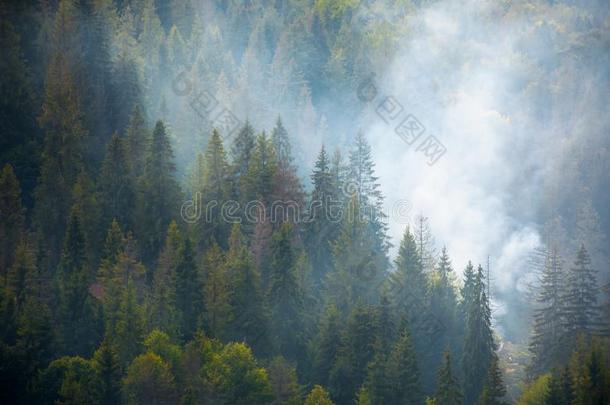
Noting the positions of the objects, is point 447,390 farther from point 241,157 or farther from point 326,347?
point 241,157

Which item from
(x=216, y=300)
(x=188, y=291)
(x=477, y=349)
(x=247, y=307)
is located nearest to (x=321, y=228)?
(x=247, y=307)

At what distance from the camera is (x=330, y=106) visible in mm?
122688

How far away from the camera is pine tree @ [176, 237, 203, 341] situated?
201ft

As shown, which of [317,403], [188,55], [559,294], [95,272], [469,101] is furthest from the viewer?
[469,101]

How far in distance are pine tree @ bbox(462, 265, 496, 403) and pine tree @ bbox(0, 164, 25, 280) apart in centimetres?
3180

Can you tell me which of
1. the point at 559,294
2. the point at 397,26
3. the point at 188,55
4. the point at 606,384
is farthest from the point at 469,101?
the point at 606,384

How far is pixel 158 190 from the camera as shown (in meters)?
71.1

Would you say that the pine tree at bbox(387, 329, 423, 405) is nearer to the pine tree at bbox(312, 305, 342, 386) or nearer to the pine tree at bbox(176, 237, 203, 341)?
the pine tree at bbox(312, 305, 342, 386)

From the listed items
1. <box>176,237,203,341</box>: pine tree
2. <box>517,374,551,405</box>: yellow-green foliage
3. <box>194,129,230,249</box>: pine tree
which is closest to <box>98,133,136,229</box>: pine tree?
<box>194,129,230,249</box>: pine tree

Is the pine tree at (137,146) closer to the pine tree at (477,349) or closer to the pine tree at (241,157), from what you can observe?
the pine tree at (241,157)

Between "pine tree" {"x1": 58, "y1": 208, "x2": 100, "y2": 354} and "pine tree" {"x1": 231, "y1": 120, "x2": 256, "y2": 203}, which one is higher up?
"pine tree" {"x1": 231, "y1": 120, "x2": 256, "y2": 203}

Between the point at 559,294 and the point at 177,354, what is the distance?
3078 centimetres

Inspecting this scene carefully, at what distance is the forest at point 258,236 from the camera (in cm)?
5766

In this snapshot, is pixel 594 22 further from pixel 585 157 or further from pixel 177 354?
pixel 177 354
